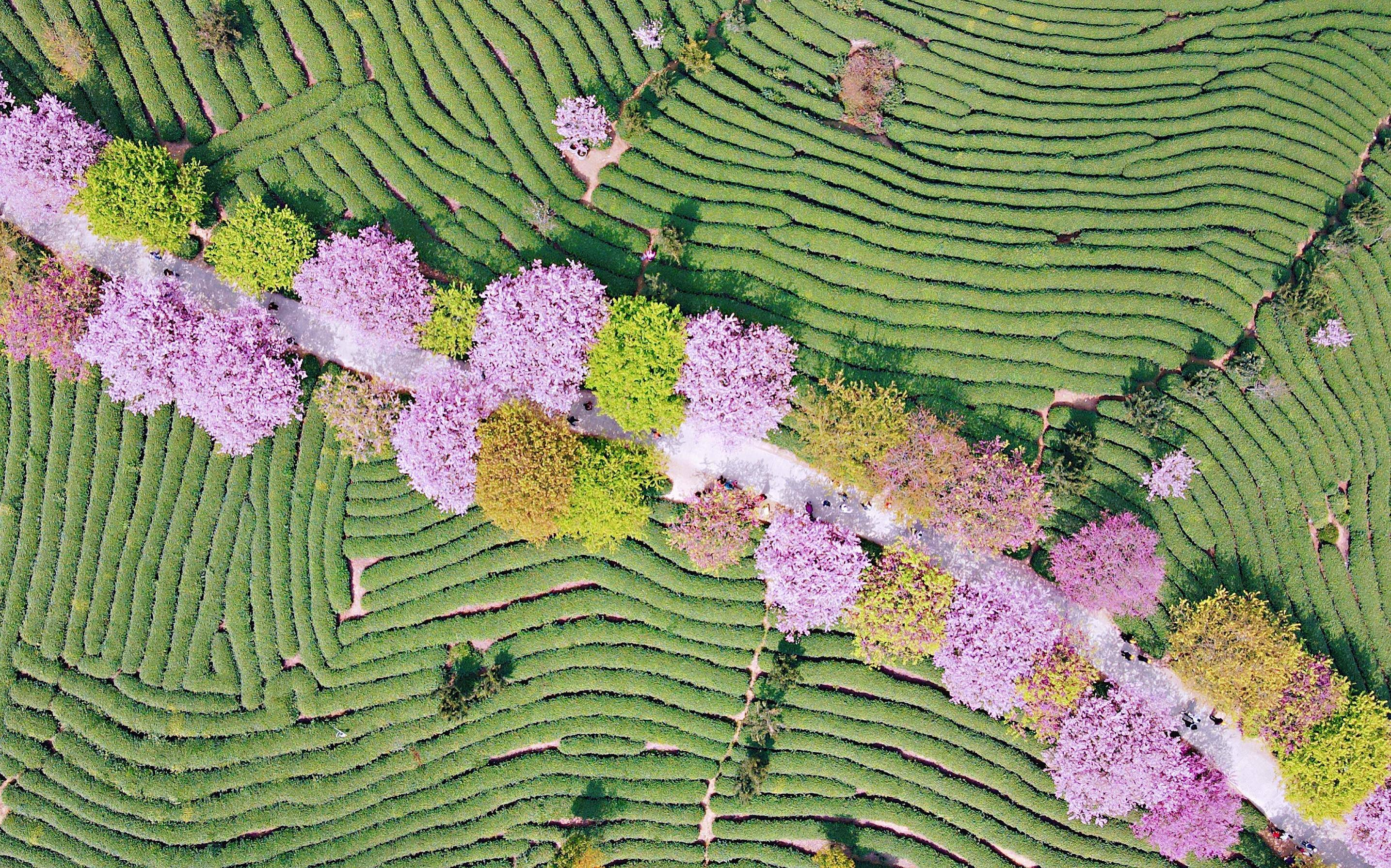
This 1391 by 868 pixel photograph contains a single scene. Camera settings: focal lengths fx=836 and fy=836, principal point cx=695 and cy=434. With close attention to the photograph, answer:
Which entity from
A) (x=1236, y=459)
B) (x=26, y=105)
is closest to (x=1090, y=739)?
(x=1236, y=459)

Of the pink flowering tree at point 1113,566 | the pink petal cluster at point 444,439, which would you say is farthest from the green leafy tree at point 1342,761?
the pink petal cluster at point 444,439

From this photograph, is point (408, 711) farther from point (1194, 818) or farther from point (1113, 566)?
point (1194, 818)

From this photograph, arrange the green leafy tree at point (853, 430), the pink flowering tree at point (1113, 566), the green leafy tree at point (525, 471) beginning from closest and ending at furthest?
the green leafy tree at point (525, 471) < the green leafy tree at point (853, 430) < the pink flowering tree at point (1113, 566)

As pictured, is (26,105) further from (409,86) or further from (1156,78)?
(1156,78)

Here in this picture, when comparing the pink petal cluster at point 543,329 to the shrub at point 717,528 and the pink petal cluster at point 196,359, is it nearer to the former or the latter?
the shrub at point 717,528

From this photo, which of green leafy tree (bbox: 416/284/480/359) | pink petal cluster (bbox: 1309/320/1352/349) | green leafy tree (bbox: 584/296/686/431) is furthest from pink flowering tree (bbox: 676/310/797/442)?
pink petal cluster (bbox: 1309/320/1352/349)

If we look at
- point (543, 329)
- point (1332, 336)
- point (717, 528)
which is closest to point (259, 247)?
point (543, 329)
